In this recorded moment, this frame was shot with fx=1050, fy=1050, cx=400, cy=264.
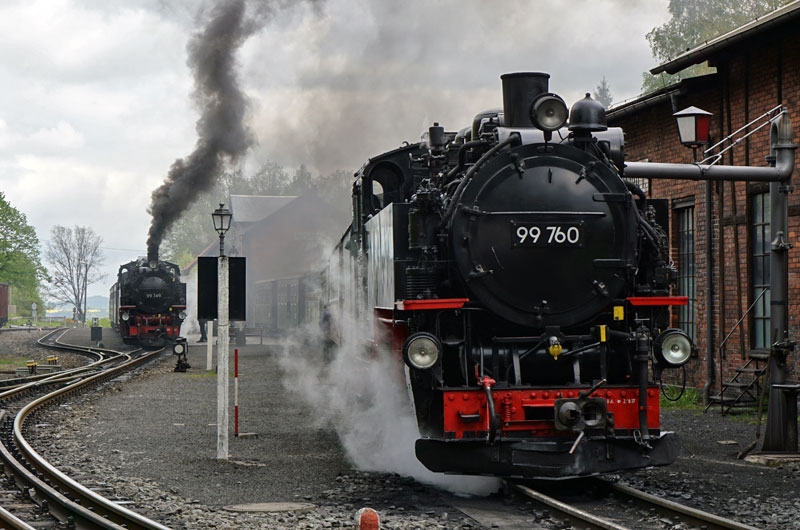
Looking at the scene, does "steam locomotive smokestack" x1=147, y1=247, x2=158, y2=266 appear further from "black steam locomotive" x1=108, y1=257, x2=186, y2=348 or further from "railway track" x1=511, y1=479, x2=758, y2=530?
"railway track" x1=511, y1=479, x2=758, y2=530

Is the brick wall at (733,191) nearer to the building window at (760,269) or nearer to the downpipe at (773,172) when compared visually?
the building window at (760,269)

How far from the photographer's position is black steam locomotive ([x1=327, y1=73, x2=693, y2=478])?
758 centimetres

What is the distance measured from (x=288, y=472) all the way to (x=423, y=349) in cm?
244

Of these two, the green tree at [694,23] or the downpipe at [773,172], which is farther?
the green tree at [694,23]

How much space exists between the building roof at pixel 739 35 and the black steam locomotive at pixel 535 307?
557 cm

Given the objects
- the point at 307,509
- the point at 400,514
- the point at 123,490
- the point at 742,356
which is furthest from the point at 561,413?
the point at 742,356

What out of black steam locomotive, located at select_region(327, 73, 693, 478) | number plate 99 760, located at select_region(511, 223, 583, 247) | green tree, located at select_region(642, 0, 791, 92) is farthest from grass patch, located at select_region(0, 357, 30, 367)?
green tree, located at select_region(642, 0, 791, 92)

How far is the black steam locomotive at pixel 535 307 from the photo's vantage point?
7.58 m

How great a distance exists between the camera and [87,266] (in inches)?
3607

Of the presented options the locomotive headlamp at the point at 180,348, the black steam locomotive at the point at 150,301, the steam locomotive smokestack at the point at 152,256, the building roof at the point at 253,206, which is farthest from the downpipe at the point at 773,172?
the building roof at the point at 253,206

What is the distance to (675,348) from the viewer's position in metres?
8.00

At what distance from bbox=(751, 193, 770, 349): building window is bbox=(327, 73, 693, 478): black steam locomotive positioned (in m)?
6.16

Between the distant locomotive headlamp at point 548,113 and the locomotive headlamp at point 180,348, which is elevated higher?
the distant locomotive headlamp at point 548,113

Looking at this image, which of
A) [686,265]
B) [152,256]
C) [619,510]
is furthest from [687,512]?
[152,256]
